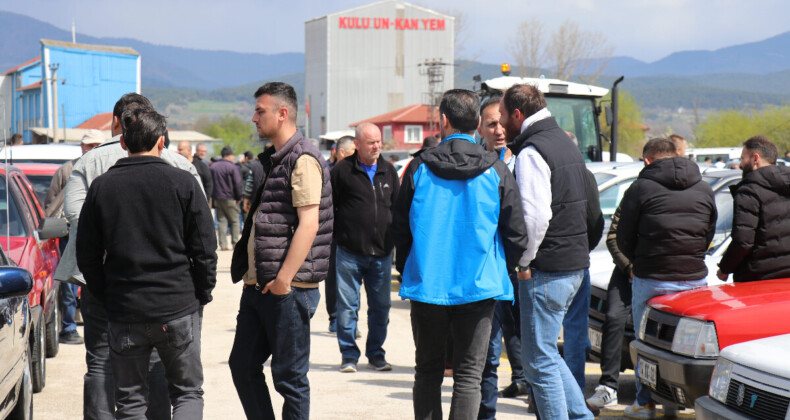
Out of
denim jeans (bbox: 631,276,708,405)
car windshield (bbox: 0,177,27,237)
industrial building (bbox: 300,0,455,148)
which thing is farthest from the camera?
industrial building (bbox: 300,0,455,148)

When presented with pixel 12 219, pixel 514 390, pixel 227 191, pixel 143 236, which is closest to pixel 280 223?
pixel 143 236

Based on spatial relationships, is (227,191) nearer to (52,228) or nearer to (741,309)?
(52,228)

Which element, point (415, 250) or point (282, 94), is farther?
point (282, 94)

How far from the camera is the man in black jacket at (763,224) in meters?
5.97

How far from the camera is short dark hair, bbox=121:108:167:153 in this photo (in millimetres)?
4254

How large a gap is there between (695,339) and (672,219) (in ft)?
3.08

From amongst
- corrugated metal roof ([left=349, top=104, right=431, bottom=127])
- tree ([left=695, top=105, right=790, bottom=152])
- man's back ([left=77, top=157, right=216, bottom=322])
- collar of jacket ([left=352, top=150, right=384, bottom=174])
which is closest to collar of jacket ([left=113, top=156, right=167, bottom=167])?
man's back ([left=77, top=157, right=216, bottom=322])

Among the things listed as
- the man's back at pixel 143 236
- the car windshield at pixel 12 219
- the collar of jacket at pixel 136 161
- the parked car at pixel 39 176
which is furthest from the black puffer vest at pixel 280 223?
the parked car at pixel 39 176

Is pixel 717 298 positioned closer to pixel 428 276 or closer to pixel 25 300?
pixel 428 276

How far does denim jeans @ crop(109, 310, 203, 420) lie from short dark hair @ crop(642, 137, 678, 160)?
3.41 meters

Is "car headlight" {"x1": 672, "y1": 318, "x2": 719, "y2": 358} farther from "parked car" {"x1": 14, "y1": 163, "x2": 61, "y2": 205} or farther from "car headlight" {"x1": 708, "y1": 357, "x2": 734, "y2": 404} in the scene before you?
"parked car" {"x1": 14, "y1": 163, "x2": 61, "y2": 205}

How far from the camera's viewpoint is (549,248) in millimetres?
5105

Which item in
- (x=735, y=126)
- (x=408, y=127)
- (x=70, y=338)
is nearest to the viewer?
(x=70, y=338)

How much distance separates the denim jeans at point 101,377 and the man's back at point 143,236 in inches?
20.2
